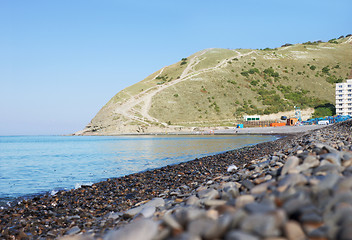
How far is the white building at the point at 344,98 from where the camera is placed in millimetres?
72062

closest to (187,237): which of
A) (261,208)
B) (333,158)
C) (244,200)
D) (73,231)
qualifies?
(261,208)

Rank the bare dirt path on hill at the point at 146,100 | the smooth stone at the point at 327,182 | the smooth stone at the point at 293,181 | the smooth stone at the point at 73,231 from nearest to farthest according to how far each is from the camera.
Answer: the smooth stone at the point at 327,182
the smooth stone at the point at 293,181
the smooth stone at the point at 73,231
the bare dirt path on hill at the point at 146,100

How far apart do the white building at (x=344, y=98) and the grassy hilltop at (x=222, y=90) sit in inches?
697

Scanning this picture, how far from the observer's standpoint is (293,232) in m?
2.61

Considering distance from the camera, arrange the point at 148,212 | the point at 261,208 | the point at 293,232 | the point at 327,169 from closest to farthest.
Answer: the point at 293,232 < the point at 261,208 < the point at 327,169 < the point at 148,212

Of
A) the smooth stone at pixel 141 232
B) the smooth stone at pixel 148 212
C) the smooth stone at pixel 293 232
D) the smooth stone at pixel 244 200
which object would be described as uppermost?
the smooth stone at pixel 293 232

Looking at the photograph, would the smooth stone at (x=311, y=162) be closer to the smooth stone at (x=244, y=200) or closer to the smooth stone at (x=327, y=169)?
the smooth stone at (x=327, y=169)

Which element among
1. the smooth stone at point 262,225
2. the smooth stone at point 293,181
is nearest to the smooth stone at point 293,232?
the smooth stone at point 262,225

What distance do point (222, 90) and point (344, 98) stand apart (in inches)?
1426

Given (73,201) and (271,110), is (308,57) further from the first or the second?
(73,201)

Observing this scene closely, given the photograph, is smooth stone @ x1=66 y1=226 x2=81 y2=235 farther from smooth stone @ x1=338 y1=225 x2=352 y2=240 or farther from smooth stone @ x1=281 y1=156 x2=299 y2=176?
smooth stone @ x1=338 y1=225 x2=352 y2=240

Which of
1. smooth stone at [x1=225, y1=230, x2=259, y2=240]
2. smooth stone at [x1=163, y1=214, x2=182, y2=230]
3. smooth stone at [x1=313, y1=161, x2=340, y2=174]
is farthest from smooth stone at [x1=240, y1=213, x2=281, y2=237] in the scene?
smooth stone at [x1=313, y1=161, x2=340, y2=174]

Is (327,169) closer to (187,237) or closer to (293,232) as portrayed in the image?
(293,232)

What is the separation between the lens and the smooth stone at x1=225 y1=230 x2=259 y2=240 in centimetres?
250
